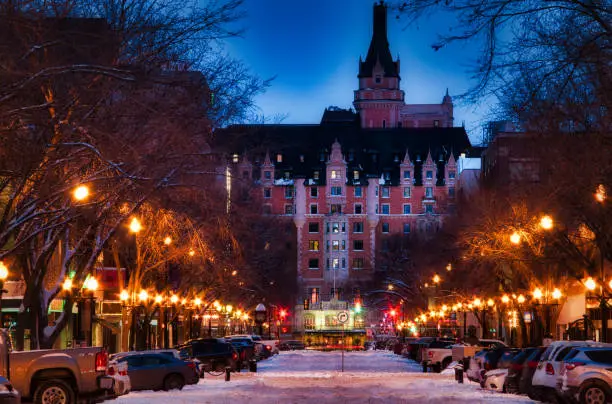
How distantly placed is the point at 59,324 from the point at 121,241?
19.6m

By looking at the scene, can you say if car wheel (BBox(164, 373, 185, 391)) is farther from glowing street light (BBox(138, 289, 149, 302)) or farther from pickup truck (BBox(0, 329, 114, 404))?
glowing street light (BBox(138, 289, 149, 302))

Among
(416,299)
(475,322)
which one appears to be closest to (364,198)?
(416,299)

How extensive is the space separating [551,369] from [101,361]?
38.5ft

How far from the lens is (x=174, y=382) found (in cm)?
4016

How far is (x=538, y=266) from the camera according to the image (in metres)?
65.4

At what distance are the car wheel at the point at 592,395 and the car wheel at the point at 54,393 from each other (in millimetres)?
12240

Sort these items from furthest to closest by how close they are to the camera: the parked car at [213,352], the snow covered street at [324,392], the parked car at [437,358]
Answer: the parked car at [437,358], the parked car at [213,352], the snow covered street at [324,392]

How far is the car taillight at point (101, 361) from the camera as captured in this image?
2759 centimetres

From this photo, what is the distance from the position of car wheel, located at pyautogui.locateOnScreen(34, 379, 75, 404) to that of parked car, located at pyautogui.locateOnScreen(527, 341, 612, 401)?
12.3 m

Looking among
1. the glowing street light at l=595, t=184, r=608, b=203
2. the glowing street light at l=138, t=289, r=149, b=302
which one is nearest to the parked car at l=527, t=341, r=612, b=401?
the glowing street light at l=595, t=184, r=608, b=203

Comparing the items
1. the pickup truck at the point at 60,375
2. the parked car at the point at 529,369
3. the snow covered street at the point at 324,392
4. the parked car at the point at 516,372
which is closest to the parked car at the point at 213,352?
the snow covered street at the point at 324,392

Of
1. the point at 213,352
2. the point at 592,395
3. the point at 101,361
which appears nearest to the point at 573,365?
the point at 592,395

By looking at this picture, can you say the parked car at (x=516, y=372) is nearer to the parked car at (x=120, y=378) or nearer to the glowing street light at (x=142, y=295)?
the parked car at (x=120, y=378)

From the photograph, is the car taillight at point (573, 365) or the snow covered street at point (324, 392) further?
the snow covered street at point (324, 392)
